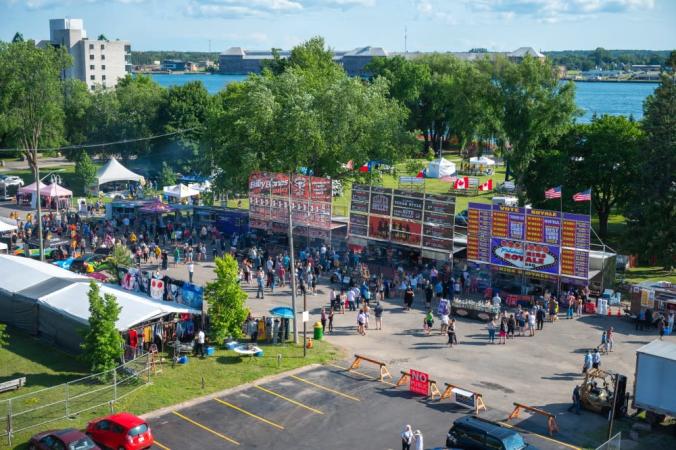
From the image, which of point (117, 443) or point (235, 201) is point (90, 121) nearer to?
point (235, 201)

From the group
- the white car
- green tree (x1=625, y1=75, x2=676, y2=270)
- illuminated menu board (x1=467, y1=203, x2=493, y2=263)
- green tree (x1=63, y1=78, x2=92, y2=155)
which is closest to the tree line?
green tree (x1=625, y1=75, x2=676, y2=270)

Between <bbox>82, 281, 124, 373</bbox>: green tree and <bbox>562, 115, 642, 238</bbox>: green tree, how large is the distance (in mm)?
34443

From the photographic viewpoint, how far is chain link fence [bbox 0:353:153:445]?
77.2 feet

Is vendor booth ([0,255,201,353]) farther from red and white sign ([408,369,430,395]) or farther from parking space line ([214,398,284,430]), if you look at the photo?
red and white sign ([408,369,430,395])

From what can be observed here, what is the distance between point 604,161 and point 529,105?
12039mm

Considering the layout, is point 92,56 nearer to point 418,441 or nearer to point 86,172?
point 86,172

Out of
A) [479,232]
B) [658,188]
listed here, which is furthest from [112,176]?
[658,188]

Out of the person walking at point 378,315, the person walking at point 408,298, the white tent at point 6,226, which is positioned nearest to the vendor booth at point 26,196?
the white tent at point 6,226

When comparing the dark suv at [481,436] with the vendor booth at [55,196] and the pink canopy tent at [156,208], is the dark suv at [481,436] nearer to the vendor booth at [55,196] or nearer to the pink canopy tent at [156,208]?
the pink canopy tent at [156,208]

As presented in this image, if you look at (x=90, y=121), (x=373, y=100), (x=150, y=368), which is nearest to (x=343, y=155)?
(x=373, y=100)

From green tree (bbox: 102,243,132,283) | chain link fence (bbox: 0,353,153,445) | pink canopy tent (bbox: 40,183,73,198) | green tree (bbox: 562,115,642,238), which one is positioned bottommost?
chain link fence (bbox: 0,353,153,445)

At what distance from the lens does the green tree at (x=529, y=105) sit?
196 ft

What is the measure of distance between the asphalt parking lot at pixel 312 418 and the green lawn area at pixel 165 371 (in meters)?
1.02

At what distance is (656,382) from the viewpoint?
23.7 meters
